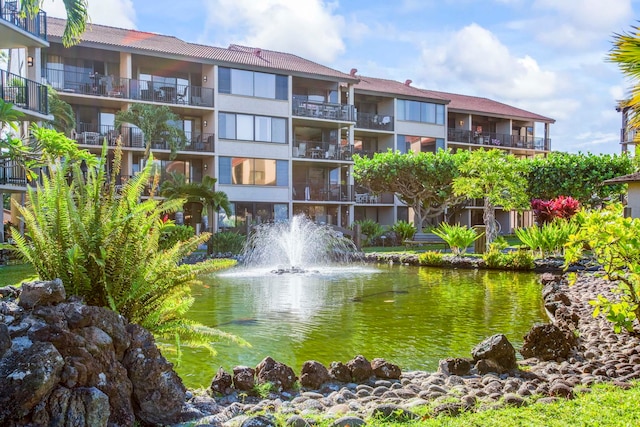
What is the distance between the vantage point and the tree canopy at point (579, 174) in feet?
114

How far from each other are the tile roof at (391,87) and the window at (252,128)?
8.45m

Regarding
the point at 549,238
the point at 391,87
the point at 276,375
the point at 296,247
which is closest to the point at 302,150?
the point at 391,87

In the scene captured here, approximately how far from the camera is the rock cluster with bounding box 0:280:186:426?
3.44m

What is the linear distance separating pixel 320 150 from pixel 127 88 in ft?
41.5

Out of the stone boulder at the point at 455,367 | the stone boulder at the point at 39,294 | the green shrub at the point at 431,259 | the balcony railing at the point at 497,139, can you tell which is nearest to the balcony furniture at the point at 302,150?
the balcony railing at the point at 497,139

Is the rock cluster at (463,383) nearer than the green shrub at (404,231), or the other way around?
the rock cluster at (463,383)

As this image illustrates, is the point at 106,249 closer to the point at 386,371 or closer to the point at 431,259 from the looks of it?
the point at 386,371

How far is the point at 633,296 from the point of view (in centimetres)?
700

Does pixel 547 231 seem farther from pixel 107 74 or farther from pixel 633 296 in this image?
pixel 107 74

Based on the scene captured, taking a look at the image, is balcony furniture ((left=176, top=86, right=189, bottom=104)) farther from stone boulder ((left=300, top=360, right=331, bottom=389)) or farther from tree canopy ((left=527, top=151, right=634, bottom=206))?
stone boulder ((left=300, top=360, right=331, bottom=389))

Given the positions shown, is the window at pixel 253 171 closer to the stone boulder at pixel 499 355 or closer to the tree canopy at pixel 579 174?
the tree canopy at pixel 579 174

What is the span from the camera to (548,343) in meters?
7.13

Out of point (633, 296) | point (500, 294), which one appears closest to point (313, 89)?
point (500, 294)

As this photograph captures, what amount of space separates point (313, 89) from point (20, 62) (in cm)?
1815
